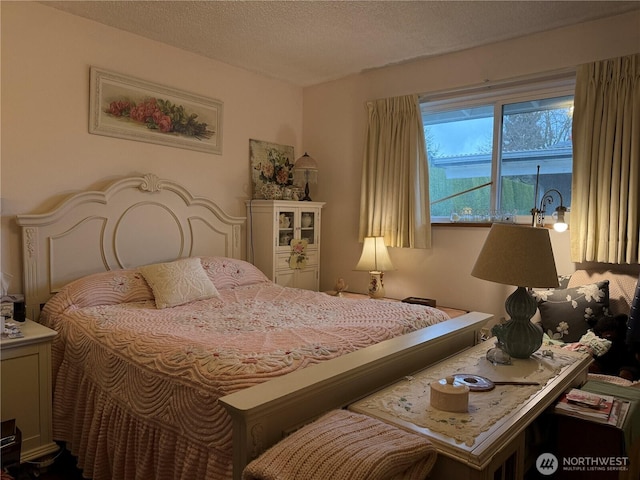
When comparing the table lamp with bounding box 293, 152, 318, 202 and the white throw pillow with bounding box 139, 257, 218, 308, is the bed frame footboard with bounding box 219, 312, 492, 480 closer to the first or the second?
the white throw pillow with bounding box 139, 257, 218, 308

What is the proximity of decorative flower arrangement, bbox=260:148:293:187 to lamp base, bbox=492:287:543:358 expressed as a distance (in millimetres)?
2594

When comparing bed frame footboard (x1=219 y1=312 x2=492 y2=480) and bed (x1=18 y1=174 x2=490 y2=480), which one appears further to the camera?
bed (x1=18 y1=174 x2=490 y2=480)

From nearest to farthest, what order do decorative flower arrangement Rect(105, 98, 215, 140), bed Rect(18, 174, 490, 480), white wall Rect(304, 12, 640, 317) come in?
bed Rect(18, 174, 490, 480) < white wall Rect(304, 12, 640, 317) < decorative flower arrangement Rect(105, 98, 215, 140)

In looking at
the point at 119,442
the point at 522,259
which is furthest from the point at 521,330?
the point at 119,442

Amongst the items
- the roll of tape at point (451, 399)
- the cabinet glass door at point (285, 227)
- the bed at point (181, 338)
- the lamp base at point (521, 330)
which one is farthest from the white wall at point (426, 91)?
the roll of tape at point (451, 399)

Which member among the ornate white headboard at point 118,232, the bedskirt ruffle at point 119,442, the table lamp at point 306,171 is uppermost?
the table lamp at point 306,171

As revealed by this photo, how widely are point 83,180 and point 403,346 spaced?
91.6 inches

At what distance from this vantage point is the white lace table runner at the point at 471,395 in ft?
4.13

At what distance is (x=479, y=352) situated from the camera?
1.96 m

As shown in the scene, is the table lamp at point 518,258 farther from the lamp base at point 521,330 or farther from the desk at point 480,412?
the desk at point 480,412

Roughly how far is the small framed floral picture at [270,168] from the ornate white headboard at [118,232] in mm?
405

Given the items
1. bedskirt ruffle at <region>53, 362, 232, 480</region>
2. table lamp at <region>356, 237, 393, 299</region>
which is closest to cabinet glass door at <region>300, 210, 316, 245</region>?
table lamp at <region>356, 237, 393, 299</region>

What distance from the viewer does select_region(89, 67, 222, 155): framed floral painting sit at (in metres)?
2.94

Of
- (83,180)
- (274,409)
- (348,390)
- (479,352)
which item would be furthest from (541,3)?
(83,180)
